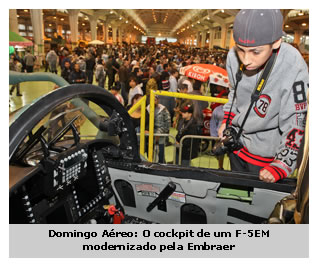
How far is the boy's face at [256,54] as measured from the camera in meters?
1.79

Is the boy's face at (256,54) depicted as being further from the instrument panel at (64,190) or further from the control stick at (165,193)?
the instrument panel at (64,190)

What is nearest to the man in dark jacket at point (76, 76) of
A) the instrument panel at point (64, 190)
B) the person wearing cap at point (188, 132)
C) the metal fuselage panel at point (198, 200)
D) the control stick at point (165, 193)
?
the person wearing cap at point (188, 132)

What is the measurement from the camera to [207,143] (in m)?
5.92

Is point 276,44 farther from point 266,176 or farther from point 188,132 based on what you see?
point 188,132

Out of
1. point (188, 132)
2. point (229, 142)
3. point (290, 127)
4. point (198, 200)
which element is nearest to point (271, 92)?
point (290, 127)

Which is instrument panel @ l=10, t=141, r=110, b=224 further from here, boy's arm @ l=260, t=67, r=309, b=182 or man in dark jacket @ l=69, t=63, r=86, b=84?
man in dark jacket @ l=69, t=63, r=86, b=84

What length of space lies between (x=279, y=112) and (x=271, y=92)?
0.15m

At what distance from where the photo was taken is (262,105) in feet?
6.48

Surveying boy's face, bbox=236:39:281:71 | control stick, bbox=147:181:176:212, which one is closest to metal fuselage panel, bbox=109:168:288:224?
control stick, bbox=147:181:176:212

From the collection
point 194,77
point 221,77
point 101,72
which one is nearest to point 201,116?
point 221,77

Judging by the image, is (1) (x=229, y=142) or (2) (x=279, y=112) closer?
(2) (x=279, y=112)

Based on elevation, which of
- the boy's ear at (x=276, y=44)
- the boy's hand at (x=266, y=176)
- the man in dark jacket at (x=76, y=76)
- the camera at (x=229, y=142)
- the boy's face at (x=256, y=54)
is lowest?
the boy's hand at (x=266, y=176)

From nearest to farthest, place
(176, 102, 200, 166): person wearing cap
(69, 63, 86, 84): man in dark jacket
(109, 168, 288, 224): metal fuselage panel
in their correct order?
(109, 168, 288, 224): metal fuselage panel
(176, 102, 200, 166): person wearing cap
(69, 63, 86, 84): man in dark jacket

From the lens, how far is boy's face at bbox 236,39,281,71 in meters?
1.79
